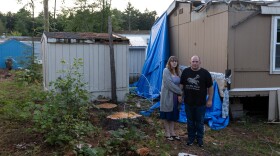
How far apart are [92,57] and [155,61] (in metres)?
3.11

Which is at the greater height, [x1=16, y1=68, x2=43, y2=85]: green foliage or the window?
the window

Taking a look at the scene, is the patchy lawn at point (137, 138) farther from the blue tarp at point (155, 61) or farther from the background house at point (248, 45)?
the blue tarp at point (155, 61)

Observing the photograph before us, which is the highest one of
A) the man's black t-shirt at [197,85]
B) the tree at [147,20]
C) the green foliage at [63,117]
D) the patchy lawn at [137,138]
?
the tree at [147,20]

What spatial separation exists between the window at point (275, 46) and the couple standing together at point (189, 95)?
3.10 metres

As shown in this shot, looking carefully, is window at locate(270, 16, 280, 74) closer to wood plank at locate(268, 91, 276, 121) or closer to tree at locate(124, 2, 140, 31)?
wood plank at locate(268, 91, 276, 121)

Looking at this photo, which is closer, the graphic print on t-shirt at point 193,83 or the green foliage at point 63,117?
the green foliage at point 63,117

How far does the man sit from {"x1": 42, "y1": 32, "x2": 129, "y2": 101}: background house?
387cm

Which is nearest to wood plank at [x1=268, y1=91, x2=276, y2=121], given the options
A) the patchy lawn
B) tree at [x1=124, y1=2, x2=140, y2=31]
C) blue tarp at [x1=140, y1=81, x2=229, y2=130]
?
the patchy lawn

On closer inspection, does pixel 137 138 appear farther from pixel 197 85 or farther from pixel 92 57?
pixel 92 57

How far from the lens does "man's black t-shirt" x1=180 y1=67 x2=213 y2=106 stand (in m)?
5.67

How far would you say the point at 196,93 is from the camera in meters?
5.69

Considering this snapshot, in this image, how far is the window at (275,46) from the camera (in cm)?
802

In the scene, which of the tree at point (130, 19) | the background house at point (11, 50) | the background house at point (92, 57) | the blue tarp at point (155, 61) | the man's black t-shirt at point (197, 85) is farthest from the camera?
the tree at point (130, 19)

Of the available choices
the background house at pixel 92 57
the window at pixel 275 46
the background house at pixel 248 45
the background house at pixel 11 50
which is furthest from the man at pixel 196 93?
the background house at pixel 11 50
